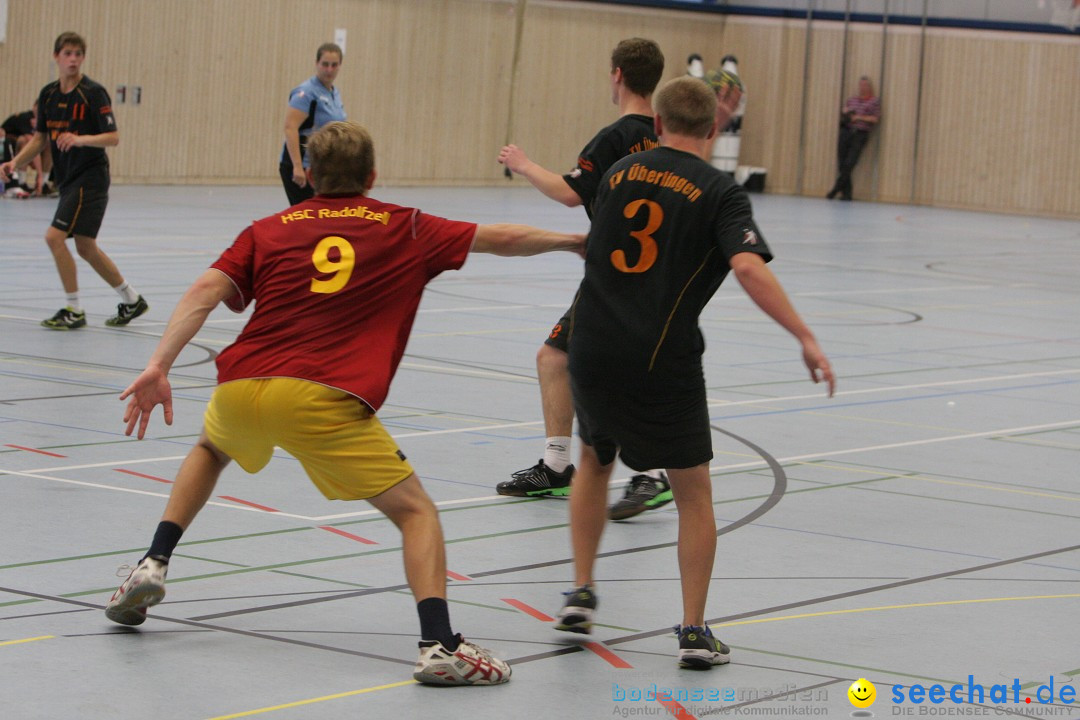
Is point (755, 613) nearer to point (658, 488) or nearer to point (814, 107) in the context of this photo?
point (658, 488)

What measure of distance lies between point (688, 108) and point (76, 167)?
23.9 ft

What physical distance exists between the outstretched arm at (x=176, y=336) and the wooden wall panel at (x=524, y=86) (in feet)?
64.3

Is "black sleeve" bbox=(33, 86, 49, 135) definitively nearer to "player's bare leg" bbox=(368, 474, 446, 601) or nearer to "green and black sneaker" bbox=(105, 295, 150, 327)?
"green and black sneaker" bbox=(105, 295, 150, 327)

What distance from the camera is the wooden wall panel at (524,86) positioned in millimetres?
24484

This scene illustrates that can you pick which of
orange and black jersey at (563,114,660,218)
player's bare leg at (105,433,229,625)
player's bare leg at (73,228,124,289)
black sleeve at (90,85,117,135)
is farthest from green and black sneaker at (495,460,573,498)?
black sleeve at (90,85,117,135)

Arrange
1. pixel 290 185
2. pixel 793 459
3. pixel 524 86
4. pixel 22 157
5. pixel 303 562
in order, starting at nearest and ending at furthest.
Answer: pixel 303 562, pixel 793 459, pixel 22 157, pixel 290 185, pixel 524 86

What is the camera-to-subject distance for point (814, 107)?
3334cm

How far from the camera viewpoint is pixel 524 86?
100 ft

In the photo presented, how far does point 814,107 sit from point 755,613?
2951 cm

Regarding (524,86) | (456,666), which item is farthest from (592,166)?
(524,86)

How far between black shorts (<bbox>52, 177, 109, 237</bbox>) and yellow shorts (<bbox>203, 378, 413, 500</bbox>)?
6.72 metres

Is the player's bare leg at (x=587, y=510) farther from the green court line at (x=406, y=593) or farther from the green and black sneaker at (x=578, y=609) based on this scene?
the green court line at (x=406, y=593)

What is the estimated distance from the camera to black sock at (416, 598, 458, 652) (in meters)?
4.16

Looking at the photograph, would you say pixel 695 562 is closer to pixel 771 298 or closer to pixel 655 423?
pixel 655 423
